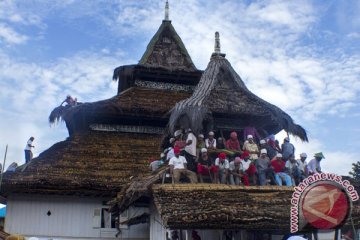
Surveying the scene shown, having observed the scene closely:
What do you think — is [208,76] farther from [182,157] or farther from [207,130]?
[182,157]

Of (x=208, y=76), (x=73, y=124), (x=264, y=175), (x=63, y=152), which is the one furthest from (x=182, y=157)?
(x=73, y=124)

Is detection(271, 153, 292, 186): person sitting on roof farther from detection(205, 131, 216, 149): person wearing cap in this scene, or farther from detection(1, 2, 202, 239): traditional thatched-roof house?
detection(1, 2, 202, 239): traditional thatched-roof house

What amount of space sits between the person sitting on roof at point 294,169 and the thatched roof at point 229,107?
1.45m

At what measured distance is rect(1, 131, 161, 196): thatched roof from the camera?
16.4 meters

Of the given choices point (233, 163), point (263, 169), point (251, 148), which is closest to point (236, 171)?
point (233, 163)

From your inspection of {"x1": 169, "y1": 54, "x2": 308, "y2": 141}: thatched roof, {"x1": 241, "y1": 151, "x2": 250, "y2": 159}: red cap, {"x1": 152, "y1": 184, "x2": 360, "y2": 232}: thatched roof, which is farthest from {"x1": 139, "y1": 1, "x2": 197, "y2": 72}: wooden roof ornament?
{"x1": 152, "y1": 184, "x2": 360, "y2": 232}: thatched roof

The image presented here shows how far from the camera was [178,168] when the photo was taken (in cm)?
1306

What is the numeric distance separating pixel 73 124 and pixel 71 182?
407 centimetres

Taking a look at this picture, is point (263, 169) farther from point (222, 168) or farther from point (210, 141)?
point (210, 141)

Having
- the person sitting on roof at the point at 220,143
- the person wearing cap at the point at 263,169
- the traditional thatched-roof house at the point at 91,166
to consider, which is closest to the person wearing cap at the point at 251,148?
the person wearing cap at the point at 263,169

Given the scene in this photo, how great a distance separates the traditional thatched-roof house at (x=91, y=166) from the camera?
1659cm

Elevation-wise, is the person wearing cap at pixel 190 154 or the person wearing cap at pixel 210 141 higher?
the person wearing cap at pixel 210 141

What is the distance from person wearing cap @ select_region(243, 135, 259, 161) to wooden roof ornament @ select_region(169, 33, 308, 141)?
1.22 meters

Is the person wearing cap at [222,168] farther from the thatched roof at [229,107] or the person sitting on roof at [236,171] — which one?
the thatched roof at [229,107]
